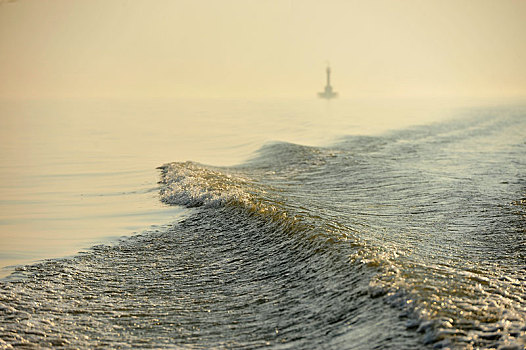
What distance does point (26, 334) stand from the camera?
7582 millimetres

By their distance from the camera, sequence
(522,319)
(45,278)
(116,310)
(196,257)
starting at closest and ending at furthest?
→ (522,319) → (116,310) → (45,278) → (196,257)

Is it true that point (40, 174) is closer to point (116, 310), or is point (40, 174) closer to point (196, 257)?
point (196, 257)

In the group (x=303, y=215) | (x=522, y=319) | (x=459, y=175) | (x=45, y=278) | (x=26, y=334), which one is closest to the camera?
(x=522, y=319)

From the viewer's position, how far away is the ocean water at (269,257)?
23.7 ft

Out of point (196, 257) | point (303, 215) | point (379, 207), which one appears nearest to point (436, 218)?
point (379, 207)

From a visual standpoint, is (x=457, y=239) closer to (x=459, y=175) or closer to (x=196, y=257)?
(x=196, y=257)

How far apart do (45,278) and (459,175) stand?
15.9 m

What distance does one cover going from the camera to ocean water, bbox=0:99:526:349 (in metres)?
7.23

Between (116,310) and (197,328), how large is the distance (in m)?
1.57

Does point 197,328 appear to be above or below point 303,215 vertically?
below

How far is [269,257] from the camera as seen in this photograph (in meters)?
10.5

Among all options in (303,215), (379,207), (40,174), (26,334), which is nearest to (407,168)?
(379,207)

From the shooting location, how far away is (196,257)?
11.1 m

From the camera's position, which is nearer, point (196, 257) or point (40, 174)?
point (196, 257)
